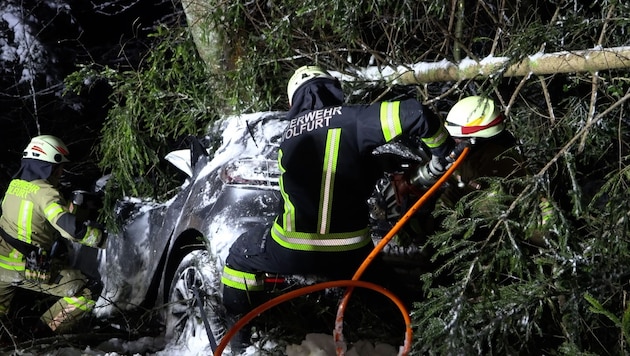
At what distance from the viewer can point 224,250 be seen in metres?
3.67

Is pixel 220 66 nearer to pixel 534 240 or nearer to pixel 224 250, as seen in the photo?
pixel 224 250

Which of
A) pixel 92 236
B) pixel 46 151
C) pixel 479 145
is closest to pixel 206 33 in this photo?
pixel 46 151

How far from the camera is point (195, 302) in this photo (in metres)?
3.77

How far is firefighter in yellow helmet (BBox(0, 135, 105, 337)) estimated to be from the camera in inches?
187

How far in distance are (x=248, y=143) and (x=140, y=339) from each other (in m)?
1.51

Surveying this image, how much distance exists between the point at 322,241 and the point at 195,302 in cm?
107

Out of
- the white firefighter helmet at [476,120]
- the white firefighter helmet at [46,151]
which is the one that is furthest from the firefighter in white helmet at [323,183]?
the white firefighter helmet at [46,151]

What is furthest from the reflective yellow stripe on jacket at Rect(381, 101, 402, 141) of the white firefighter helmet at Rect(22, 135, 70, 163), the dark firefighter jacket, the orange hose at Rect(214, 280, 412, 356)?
the white firefighter helmet at Rect(22, 135, 70, 163)

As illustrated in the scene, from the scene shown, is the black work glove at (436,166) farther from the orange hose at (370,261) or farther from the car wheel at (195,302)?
the car wheel at (195,302)

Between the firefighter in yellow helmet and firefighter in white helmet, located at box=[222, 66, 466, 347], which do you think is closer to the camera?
firefighter in white helmet, located at box=[222, 66, 466, 347]

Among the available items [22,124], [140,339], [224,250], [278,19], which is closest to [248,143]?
[224,250]

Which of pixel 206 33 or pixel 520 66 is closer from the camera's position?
pixel 520 66

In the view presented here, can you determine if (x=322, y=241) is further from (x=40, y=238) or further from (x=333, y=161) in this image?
(x=40, y=238)

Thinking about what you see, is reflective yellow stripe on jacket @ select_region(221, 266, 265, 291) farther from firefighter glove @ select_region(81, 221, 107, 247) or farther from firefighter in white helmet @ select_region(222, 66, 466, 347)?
firefighter glove @ select_region(81, 221, 107, 247)
